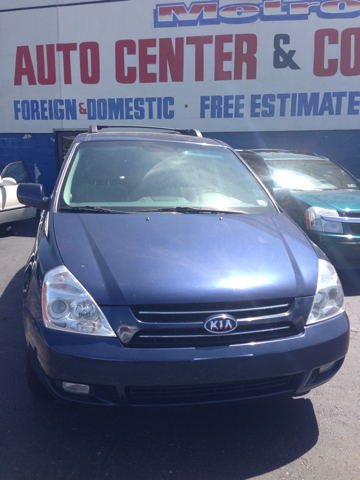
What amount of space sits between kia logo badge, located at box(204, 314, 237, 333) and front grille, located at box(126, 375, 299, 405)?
259 millimetres

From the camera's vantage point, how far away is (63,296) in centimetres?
208

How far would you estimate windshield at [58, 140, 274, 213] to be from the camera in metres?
3.01

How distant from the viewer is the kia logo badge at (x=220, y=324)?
2.01 meters

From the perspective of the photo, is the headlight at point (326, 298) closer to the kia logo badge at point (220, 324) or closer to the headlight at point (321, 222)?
the kia logo badge at point (220, 324)

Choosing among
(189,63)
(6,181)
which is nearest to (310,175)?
(6,181)

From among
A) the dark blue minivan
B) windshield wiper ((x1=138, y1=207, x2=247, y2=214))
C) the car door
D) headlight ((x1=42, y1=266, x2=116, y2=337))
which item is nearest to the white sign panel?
the car door

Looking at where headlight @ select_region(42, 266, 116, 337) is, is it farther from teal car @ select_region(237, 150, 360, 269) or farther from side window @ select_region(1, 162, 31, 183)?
side window @ select_region(1, 162, 31, 183)

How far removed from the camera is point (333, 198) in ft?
17.5

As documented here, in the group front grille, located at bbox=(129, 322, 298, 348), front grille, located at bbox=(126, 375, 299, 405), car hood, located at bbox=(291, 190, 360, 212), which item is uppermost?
car hood, located at bbox=(291, 190, 360, 212)

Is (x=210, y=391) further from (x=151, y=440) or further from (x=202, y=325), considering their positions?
(x=151, y=440)

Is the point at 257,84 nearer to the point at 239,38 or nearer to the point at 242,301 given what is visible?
the point at 239,38

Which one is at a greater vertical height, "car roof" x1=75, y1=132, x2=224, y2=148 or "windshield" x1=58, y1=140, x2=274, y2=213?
"car roof" x1=75, y1=132, x2=224, y2=148

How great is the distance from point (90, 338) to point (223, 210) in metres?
1.40

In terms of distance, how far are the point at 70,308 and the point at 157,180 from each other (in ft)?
4.93
